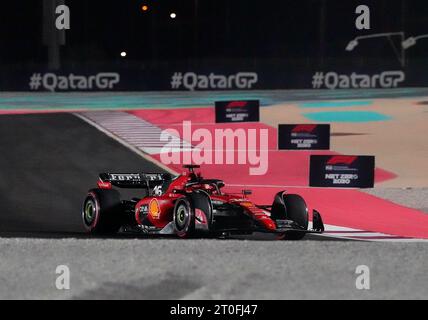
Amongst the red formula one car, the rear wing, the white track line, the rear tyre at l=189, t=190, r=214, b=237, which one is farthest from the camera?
the white track line

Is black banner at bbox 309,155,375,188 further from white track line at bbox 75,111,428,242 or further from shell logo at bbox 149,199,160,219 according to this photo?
shell logo at bbox 149,199,160,219

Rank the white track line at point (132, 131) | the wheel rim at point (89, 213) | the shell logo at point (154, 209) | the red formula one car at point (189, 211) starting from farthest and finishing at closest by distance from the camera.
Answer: the white track line at point (132, 131) → the wheel rim at point (89, 213) → the shell logo at point (154, 209) → the red formula one car at point (189, 211)

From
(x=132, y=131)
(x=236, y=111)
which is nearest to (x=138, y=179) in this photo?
(x=236, y=111)

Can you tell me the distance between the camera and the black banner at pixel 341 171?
1947 cm

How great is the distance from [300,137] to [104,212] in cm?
893

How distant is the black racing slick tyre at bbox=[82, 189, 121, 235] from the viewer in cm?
1426

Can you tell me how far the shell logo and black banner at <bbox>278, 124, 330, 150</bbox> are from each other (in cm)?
827

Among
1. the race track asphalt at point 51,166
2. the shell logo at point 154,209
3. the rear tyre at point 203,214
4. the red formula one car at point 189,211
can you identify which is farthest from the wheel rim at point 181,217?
the race track asphalt at point 51,166

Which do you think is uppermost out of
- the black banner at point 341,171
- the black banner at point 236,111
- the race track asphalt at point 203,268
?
the black banner at point 236,111

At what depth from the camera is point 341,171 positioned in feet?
64.2

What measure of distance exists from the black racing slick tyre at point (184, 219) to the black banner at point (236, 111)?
1262 cm

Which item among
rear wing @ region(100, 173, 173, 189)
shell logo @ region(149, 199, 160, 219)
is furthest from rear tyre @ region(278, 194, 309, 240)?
rear wing @ region(100, 173, 173, 189)

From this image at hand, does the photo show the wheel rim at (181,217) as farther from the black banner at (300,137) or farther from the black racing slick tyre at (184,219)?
the black banner at (300,137)

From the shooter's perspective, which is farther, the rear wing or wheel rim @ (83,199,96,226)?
the rear wing
